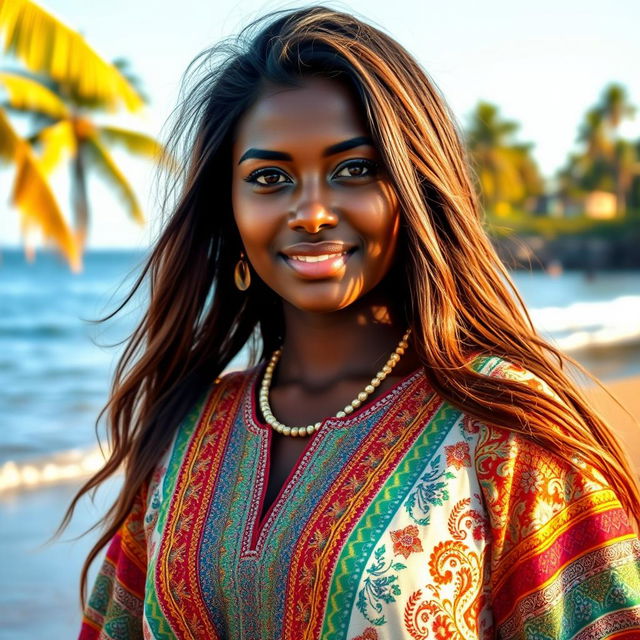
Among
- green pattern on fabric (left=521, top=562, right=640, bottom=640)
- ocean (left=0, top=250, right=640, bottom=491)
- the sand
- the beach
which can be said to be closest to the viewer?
green pattern on fabric (left=521, top=562, right=640, bottom=640)

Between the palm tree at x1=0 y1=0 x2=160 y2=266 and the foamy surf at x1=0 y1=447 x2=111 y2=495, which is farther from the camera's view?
the palm tree at x1=0 y1=0 x2=160 y2=266

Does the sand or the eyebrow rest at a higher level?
the eyebrow

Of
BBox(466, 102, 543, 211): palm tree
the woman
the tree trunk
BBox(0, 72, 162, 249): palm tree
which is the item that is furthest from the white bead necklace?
BBox(466, 102, 543, 211): palm tree

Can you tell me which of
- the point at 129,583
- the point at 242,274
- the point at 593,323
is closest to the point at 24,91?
the point at 593,323

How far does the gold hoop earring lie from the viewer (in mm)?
2225

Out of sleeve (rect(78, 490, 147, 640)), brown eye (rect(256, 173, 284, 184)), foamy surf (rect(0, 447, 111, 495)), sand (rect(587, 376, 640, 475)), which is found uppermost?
brown eye (rect(256, 173, 284, 184))

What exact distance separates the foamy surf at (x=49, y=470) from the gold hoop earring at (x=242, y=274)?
5.56 meters

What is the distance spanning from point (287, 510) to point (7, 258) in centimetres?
6144

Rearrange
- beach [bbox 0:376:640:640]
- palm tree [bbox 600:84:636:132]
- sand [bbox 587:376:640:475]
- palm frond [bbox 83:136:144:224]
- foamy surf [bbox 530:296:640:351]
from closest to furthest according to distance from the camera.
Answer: sand [bbox 587:376:640:475]
beach [bbox 0:376:640:640]
foamy surf [bbox 530:296:640:351]
palm frond [bbox 83:136:144:224]
palm tree [bbox 600:84:636:132]

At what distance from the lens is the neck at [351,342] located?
199 cm

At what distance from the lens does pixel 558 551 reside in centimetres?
165

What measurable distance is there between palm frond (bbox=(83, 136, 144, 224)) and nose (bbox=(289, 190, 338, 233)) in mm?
21581

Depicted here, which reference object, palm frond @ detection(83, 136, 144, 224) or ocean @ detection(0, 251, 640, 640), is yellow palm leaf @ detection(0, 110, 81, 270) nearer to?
ocean @ detection(0, 251, 640, 640)

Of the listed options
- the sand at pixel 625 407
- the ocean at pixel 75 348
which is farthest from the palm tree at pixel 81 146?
the sand at pixel 625 407
